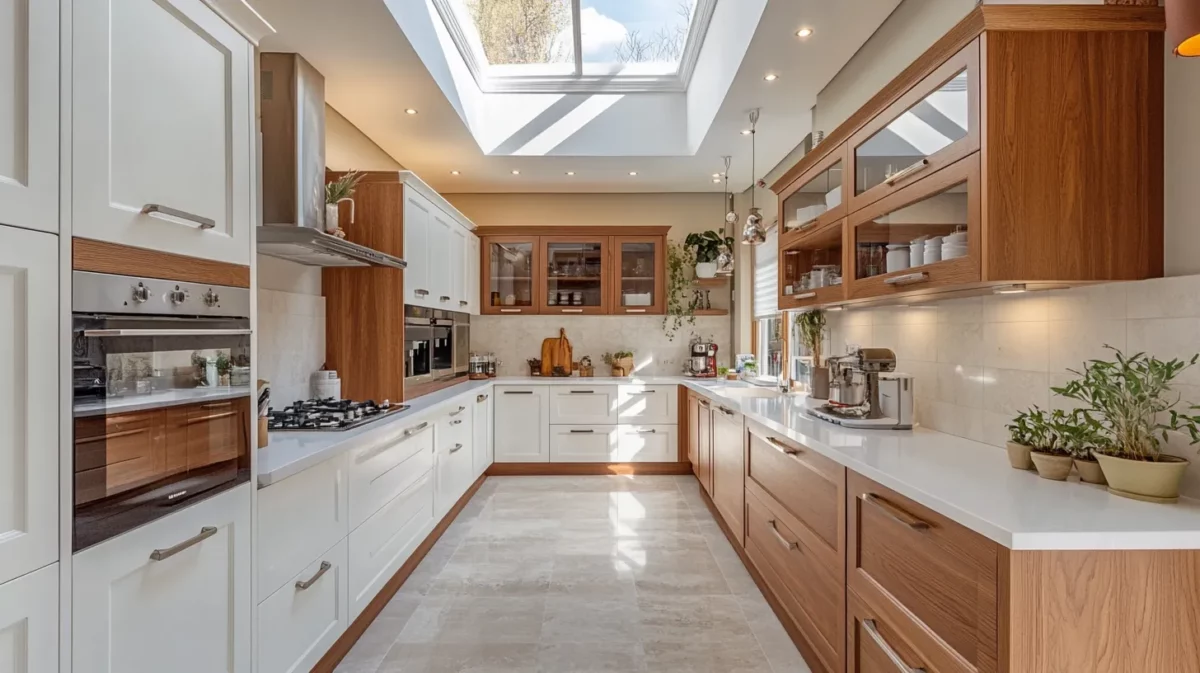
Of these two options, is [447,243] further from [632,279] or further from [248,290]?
[248,290]

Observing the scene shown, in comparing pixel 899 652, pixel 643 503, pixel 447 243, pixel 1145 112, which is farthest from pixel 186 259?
pixel 643 503

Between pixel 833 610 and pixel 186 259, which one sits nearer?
pixel 186 259

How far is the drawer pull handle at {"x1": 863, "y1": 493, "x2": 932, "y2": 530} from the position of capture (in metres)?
1.35

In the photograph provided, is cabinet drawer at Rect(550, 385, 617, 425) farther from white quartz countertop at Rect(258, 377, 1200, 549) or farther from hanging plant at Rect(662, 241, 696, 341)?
white quartz countertop at Rect(258, 377, 1200, 549)

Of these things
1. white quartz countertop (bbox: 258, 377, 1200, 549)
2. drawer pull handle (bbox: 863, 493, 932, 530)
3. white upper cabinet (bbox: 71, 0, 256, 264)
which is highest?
white upper cabinet (bbox: 71, 0, 256, 264)

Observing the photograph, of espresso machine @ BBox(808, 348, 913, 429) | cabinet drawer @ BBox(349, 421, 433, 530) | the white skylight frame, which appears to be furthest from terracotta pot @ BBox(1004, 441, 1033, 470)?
the white skylight frame

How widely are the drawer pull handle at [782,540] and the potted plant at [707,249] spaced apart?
3082mm

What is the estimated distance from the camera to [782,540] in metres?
2.30

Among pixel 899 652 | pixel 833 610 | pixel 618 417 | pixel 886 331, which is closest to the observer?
pixel 899 652
